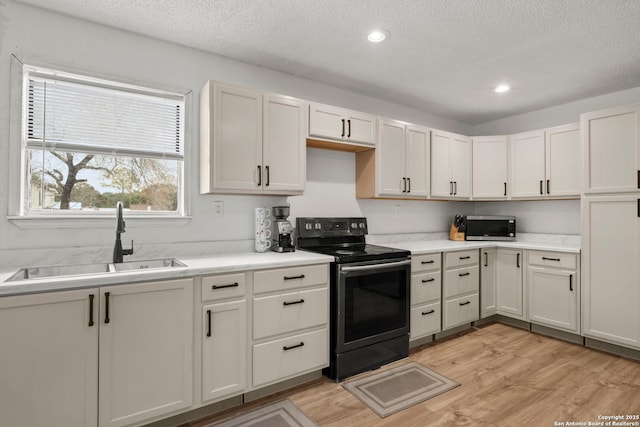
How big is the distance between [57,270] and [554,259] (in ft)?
13.8

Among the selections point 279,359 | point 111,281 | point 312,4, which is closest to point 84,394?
point 111,281

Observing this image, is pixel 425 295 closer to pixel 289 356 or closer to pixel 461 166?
pixel 289 356

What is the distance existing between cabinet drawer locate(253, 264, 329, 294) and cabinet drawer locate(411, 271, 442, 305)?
1.03 meters

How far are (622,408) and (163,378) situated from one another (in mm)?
2877

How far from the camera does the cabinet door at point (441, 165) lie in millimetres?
3873

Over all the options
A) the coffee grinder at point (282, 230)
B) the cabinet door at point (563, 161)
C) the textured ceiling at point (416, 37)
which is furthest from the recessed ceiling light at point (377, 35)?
the cabinet door at point (563, 161)

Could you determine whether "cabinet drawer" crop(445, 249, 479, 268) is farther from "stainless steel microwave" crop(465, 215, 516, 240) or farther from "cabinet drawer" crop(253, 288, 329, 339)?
"cabinet drawer" crop(253, 288, 329, 339)

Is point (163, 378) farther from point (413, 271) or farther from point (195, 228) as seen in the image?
point (413, 271)

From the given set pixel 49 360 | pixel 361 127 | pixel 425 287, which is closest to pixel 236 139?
pixel 361 127

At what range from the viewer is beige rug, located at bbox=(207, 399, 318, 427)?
207 cm

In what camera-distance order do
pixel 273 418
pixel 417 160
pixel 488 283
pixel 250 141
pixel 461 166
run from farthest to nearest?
pixel 461 166, pixel 488 283, pixel 417 160, pixel 250 141, pixel 273 418

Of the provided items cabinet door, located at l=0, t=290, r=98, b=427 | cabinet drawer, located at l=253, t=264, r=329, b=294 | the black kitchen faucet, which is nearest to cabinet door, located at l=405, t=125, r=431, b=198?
cabinet drawer, located at l=253, t=264, r=329, b=294

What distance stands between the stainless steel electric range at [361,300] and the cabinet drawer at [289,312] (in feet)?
0.37

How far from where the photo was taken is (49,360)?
5.52 feet
